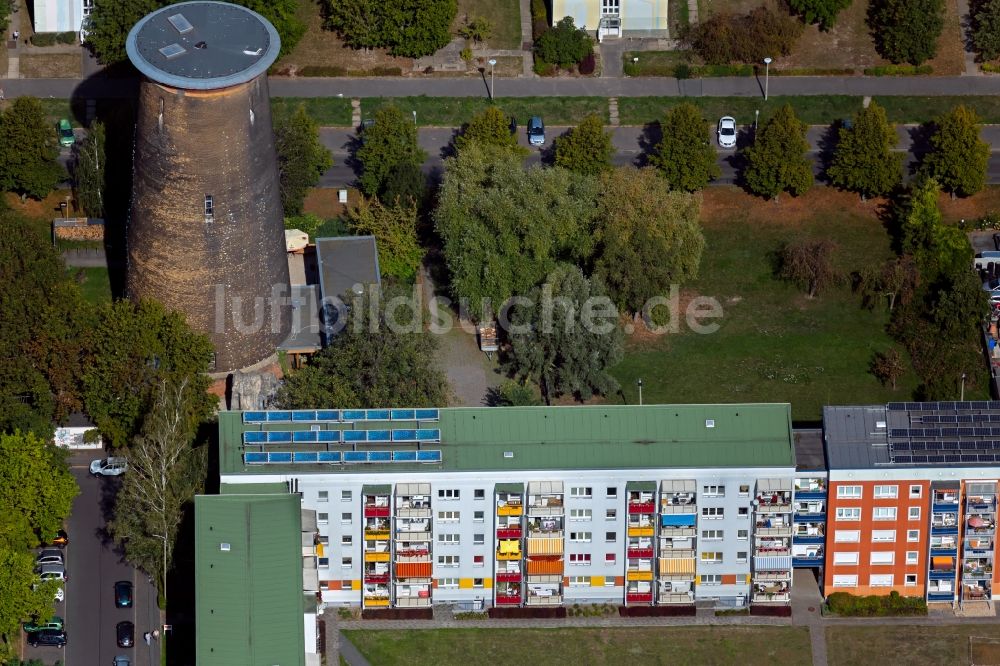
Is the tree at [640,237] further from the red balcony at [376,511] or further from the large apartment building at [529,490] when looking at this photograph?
the red balcony at [376,511]

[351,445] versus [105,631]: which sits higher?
[351,445]

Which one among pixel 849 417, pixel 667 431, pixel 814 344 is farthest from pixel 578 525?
pixel 814 344

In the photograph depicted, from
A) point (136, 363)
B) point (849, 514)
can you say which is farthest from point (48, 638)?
point (849, 514)

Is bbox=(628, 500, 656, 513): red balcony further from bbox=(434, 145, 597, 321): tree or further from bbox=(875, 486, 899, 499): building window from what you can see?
bbox=(434, 145, 597, 321): tree

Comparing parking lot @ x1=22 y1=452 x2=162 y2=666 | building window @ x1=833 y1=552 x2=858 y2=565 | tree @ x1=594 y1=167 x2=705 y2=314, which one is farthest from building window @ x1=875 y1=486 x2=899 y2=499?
parking lot @ x1=22 y1=452 x2=162 y2=666

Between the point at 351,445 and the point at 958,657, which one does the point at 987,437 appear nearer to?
the point at 958,657
